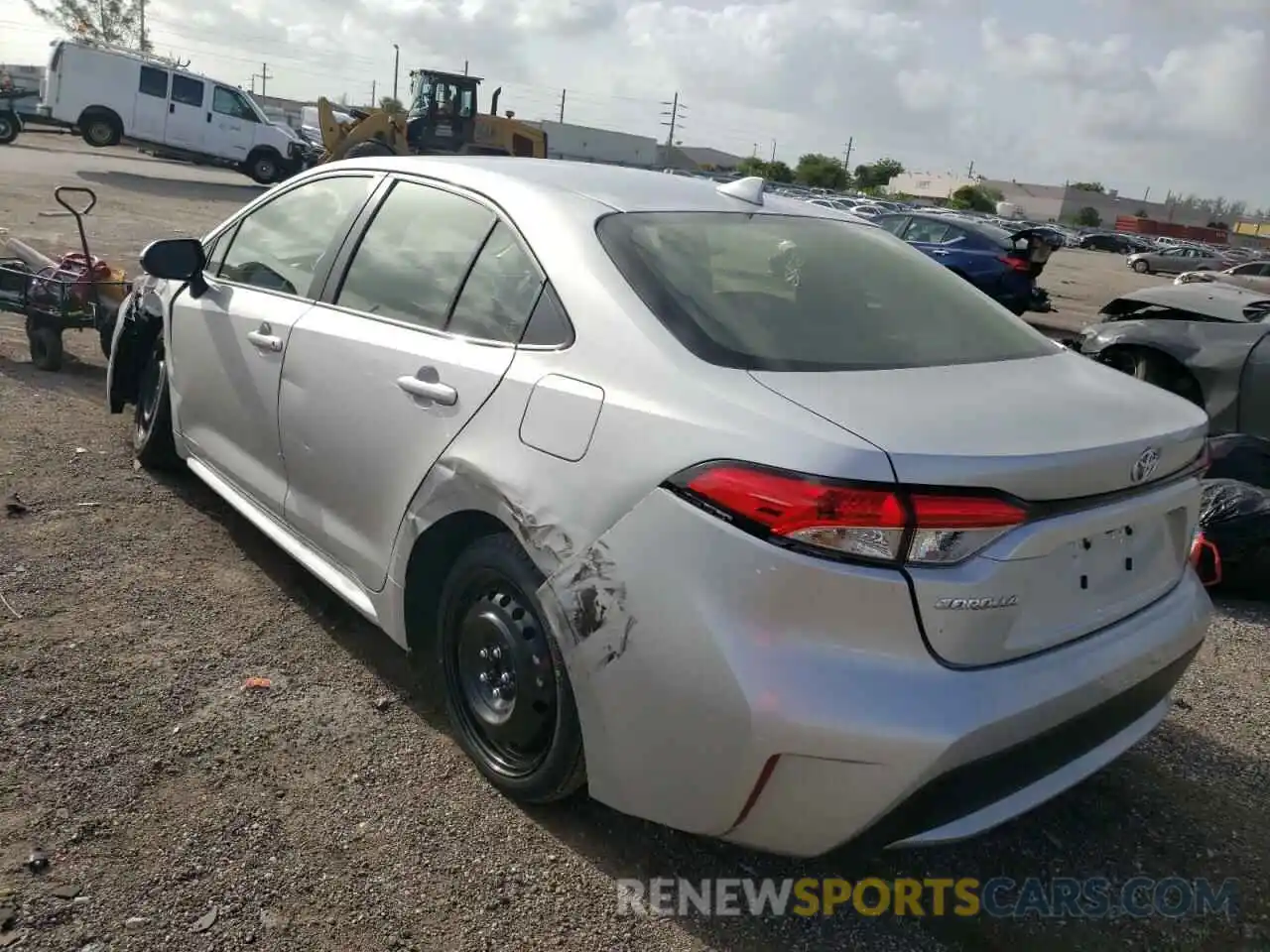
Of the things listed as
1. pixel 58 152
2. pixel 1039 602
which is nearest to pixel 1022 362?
pixel 1039 602

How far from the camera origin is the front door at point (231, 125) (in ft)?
81.2

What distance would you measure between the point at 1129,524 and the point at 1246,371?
4498 mm

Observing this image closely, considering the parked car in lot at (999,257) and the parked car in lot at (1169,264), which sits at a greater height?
the parked car in lot at (1169,264)

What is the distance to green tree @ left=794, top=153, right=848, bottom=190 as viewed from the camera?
84.7 meters

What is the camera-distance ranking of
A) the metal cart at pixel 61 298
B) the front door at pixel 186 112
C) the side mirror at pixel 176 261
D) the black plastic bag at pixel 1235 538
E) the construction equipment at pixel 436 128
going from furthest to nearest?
1. the front door at pixel 186 112
2. the construction equipment at pixel 436 128
3. the metal cart at pixel 61 298
4. the black plastic bag at pixel 1235 538
5. the side mirror at pixel 176 261

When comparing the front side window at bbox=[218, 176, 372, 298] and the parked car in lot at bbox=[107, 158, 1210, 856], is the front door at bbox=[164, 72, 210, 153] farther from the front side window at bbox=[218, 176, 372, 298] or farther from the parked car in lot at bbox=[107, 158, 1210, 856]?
the parked car in lot at bbox=[107, 158, 1210, 856]

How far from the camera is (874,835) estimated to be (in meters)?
2.03

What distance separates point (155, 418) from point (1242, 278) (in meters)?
21.9

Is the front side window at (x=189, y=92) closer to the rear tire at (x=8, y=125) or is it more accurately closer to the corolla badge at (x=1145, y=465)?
the rear tire at (x=8, y=125)

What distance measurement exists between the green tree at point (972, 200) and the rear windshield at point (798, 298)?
80566 millimetres

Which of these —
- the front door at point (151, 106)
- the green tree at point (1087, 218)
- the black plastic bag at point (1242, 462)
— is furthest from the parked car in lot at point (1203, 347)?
the green tree at point (1087, 218)

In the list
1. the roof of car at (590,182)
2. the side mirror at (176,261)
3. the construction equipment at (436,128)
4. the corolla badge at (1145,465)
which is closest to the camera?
the corolla badge at (1145,465)

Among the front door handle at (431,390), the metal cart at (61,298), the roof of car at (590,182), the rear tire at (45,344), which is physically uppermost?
the roof of car at (590,182)

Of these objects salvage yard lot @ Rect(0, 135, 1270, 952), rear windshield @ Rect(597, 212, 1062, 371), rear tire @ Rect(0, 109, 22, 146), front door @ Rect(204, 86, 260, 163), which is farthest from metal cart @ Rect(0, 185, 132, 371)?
rear tire @ Rect(0, 109, 22, 146)
